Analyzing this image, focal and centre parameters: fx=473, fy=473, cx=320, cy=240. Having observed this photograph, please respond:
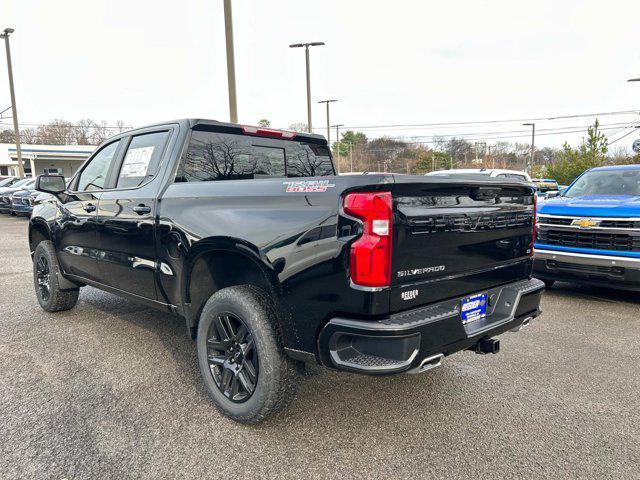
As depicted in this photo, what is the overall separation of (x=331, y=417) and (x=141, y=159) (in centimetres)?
255

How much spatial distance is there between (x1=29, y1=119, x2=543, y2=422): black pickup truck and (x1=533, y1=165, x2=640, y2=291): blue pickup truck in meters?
2.67

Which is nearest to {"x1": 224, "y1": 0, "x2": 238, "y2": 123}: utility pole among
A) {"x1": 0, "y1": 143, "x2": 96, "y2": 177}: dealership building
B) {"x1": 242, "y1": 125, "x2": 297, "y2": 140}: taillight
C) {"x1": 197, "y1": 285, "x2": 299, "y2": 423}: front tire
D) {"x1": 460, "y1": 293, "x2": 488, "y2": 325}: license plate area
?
{"x1": 242, "y1": 125, "x2": 297, "y2": 140}: taillight

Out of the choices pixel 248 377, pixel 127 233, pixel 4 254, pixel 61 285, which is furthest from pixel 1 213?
pixel 248 377

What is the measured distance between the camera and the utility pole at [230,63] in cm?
1062

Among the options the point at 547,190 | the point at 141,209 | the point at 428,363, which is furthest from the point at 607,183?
the point at 141,209

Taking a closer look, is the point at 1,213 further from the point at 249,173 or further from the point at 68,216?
the point at 249,173

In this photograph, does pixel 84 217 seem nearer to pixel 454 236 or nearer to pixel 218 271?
pixel 218 271

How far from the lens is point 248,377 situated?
115 inches

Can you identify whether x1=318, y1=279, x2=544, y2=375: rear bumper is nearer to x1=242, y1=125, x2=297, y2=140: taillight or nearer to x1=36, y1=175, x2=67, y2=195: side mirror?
x1=242, y1=125, x2=297, y2=140: taillight

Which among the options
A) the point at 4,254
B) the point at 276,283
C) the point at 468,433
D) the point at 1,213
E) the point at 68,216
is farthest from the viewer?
the point at 1,213

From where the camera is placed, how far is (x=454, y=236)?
2670mm

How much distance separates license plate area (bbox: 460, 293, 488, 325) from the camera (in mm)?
2775

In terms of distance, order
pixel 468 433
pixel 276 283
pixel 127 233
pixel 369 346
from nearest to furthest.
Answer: pixel 369 346
pixel 276 283
pixel 468 433
pixel 127 233

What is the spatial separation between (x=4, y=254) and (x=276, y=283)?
9.55 metres
